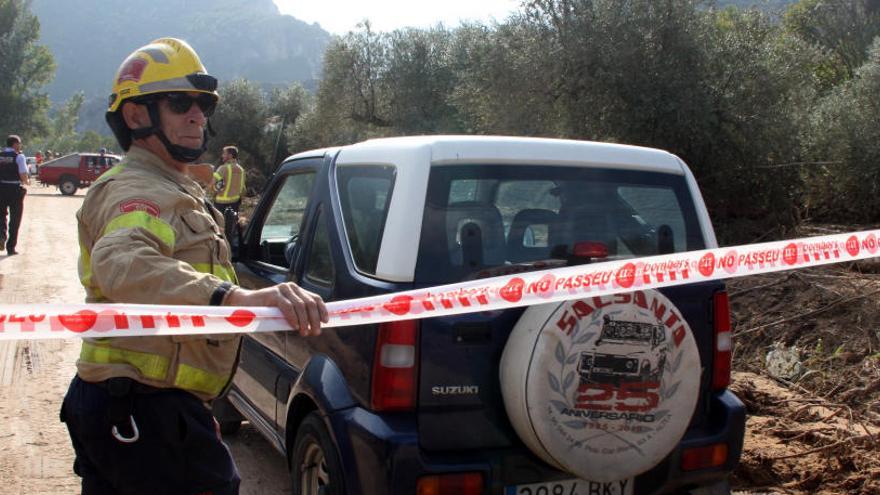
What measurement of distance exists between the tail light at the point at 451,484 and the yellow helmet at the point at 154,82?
4.50ft

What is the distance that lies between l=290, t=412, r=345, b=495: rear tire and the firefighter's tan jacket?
35.4 inches

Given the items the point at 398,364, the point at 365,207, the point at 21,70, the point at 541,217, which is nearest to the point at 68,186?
the point at 21,70

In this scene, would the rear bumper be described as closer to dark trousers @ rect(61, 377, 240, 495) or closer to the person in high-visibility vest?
dark trousers @ rect(61, 377, 240, 495)

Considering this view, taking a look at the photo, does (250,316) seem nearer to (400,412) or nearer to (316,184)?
(400,412)

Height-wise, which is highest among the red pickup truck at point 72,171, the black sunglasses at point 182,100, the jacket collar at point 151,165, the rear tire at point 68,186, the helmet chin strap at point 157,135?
the black sunglasses at point 182,100

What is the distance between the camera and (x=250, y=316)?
201 centimetres

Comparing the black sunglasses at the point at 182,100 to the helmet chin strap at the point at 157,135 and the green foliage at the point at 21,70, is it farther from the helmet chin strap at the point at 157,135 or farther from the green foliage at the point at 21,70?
the green foliage at the point at 21,70

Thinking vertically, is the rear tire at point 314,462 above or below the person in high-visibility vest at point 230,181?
below

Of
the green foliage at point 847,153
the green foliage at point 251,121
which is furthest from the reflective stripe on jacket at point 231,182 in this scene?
the green foliage at point 251,121

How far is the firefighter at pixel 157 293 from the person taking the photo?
1.87m

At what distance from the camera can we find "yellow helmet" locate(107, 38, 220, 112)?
209 cm

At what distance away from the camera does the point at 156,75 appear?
2.10m

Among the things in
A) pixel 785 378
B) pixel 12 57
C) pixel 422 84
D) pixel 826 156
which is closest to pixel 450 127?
pixel 422 84

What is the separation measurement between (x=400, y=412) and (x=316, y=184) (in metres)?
1.36
